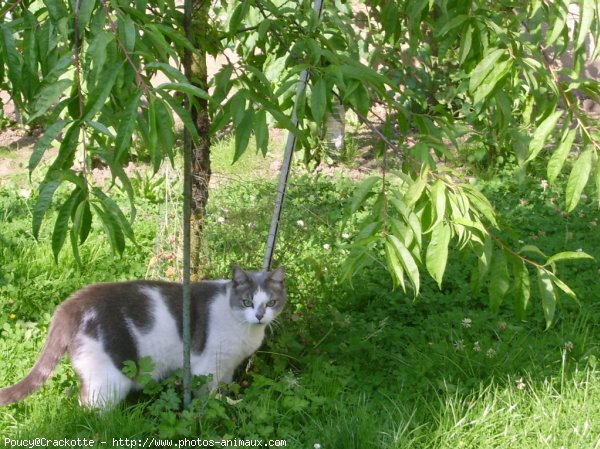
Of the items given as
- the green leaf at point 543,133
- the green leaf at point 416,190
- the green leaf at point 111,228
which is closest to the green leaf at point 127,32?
the green leaf at point 111,228

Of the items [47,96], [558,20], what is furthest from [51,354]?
[558,20]

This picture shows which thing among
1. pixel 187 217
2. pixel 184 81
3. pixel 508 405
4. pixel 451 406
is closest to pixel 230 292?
pixel 187 217

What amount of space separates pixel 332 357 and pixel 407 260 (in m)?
2.02

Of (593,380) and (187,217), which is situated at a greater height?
(187,217)

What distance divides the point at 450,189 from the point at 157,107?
101 cm

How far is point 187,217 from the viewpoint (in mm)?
2773

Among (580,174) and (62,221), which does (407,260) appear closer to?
(580,174)

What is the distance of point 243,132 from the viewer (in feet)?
6.97

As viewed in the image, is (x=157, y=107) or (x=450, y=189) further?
(x=450, y=189)

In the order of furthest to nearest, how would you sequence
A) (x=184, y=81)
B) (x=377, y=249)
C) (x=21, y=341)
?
(x=377, y=249) < (x=21, y=341) < (x=184, y=81)

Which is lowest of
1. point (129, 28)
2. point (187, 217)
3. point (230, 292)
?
point (230, 292)

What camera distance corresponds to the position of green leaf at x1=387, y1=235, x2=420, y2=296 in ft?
6.63

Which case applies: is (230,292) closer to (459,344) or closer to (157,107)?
(459,344)

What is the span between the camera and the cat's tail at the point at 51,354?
326 centimetres
